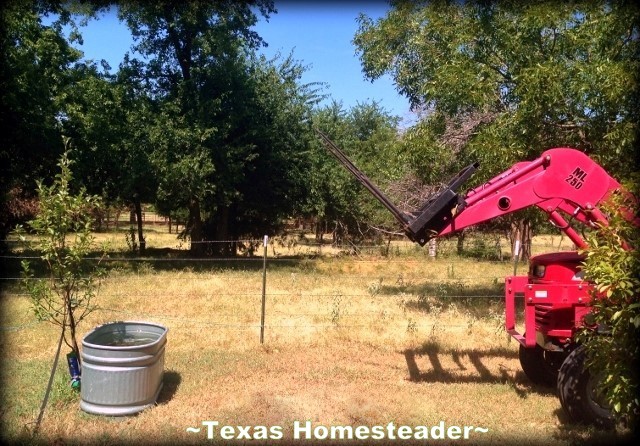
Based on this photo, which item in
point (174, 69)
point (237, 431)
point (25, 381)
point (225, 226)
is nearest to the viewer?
point (237, 431)

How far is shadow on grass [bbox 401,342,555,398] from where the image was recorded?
625 cm

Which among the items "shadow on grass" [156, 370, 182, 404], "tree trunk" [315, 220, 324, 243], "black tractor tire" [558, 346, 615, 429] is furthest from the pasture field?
"tree trunk" [315, 220, 324, 243]

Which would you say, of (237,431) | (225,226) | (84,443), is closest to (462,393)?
(237,431)

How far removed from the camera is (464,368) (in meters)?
6.84

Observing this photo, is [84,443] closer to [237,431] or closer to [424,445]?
[237,431]

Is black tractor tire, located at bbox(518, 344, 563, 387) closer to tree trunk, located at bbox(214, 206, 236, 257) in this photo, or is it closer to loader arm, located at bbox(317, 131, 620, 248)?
loader arm, located at bbox(317, 131, 620, 248)

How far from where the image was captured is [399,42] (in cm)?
1078

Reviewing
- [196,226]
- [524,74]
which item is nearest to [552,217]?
[524,74]

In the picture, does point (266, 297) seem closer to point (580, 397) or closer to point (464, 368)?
point (464, 368)

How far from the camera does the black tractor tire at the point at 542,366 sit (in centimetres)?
610

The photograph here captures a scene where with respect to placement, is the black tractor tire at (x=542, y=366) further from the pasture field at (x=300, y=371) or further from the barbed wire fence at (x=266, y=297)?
the barbed wire fence at (x=266, y=297)

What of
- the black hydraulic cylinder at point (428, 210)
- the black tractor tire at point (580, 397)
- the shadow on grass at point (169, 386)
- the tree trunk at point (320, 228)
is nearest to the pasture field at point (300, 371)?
the shadow on grass at point (169, 386)

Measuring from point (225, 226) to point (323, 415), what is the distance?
1703cm

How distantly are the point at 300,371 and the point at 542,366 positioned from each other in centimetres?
288
